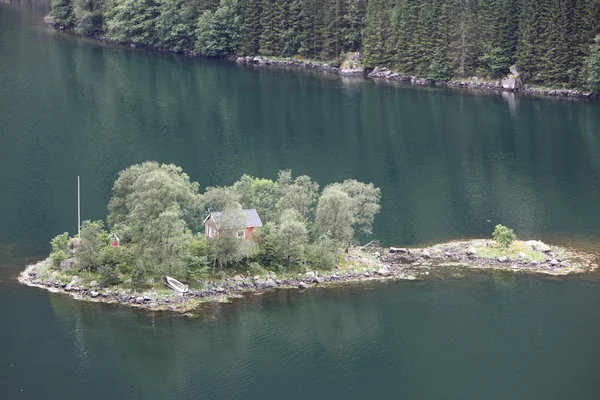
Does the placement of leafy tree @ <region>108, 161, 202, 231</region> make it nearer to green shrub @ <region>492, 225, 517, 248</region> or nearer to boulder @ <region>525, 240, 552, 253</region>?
green shrub @ <region>492, 225, 517, 248</region>

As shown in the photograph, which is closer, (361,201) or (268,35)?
(361,201)

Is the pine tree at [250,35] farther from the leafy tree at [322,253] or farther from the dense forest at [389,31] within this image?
the leafy tree at [322,253]

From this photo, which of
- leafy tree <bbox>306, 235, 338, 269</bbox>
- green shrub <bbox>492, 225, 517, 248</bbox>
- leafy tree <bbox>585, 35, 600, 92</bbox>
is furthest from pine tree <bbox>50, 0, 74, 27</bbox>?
green shrub <bbox>492, 225, 517, 248</bbox>

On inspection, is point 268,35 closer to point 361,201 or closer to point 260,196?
point 361,201

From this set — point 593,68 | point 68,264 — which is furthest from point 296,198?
point 593,68

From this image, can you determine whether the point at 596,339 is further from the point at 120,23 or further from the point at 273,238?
the point at 120,23

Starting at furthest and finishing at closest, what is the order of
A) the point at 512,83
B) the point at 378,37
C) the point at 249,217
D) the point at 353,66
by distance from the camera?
the point at 353,66 < the point at 378,37 < the point at 512,83 < the point at 249,217

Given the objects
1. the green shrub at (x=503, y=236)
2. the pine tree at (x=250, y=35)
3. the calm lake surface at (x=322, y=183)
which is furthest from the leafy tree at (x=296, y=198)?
the pine tree at (x=250, y=35)
